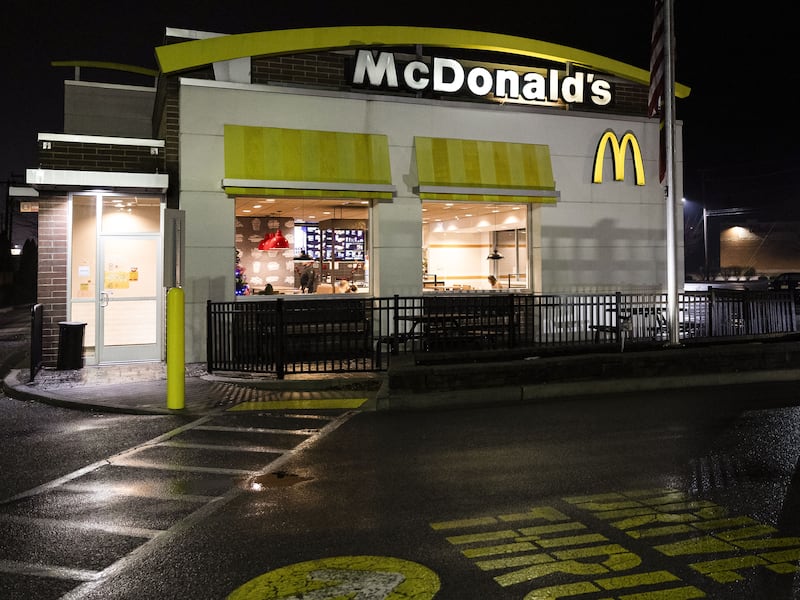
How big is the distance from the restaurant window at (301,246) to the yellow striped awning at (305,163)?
643mm

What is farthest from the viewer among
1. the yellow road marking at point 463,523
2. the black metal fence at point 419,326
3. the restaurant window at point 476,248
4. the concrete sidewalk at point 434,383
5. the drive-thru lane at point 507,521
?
the restaurant window at point 476,248

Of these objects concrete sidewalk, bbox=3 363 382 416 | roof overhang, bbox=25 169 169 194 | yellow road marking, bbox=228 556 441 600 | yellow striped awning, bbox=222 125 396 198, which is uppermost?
yellow striped awning, bbox=222 125 396 198

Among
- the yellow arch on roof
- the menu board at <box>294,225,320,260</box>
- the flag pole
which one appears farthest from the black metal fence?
the yellow arch on roof

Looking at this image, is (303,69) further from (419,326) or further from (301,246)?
(419,326)

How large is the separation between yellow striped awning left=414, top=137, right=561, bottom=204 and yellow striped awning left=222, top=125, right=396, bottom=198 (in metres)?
0.99

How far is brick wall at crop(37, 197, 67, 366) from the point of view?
1552 cm

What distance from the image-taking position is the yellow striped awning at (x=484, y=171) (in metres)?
17.3

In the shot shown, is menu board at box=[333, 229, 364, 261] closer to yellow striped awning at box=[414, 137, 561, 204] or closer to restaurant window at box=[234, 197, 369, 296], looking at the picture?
→ restaurant window at box=[234, 197, 369, 296]

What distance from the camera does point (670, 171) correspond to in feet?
45.3

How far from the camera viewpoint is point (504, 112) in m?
18.3

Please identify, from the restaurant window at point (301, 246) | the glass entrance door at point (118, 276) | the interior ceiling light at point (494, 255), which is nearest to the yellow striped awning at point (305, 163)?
the restaurant window at point (301, 246)

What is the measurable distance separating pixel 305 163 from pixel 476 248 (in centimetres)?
559

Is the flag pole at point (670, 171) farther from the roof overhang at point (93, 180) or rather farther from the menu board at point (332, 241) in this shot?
the roof overhang at point (93, 180)

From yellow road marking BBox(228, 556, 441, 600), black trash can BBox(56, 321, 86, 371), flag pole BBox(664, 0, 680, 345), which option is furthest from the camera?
black trash can BBox(56, 321, 86, 371)
